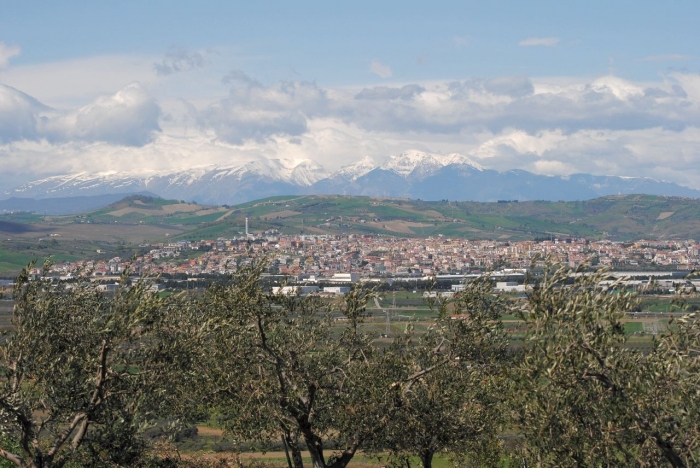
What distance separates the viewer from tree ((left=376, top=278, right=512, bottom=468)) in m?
21.6

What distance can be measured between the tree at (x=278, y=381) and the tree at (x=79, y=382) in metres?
2.01

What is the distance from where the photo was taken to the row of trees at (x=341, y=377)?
14.9 m

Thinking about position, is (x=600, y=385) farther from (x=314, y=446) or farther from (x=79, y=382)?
(x=79, y=382)

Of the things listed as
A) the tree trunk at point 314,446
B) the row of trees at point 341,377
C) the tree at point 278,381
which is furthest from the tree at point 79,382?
the tree trunk at point 314,446

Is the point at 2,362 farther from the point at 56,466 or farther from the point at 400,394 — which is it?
the point at 400,394

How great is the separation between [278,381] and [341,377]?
6.66 ft

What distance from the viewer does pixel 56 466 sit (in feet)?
57.5

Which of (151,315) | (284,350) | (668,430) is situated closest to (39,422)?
(151,315)

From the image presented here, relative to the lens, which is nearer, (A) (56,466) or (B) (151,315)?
(A) (56,466)

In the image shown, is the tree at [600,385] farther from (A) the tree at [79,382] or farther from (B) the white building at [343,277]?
(B) the white building at [343,277]

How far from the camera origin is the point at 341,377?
22.4 m

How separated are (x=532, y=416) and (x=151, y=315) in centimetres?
912

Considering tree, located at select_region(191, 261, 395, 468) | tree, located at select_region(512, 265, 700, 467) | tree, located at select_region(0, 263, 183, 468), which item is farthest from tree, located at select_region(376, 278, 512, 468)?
tree, located at select_region(0, 263, 183, 468)

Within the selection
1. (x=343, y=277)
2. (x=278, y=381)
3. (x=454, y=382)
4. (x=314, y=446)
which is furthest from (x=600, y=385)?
(x=343, y=277)
